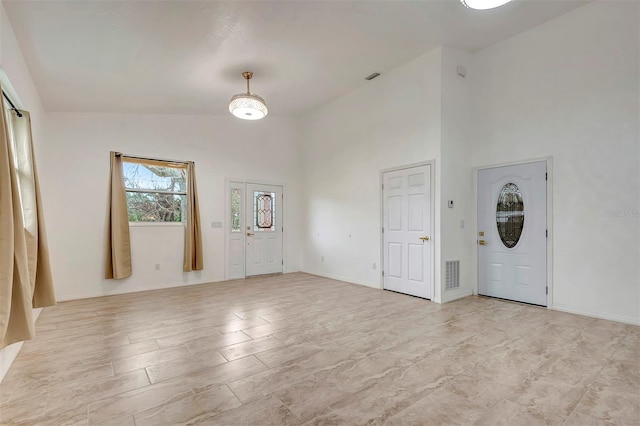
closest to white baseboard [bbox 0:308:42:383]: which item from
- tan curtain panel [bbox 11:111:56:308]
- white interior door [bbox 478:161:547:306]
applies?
tan curtain panel [bbox 11:111:56:308]

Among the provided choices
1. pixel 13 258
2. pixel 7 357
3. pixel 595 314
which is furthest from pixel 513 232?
pixel 7 357

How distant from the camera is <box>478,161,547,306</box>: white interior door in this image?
4375mm

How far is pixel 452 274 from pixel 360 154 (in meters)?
2.72

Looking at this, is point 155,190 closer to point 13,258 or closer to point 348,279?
point 13,258

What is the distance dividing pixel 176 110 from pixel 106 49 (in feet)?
7.97

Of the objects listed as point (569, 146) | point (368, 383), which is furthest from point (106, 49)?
point (569, 146)

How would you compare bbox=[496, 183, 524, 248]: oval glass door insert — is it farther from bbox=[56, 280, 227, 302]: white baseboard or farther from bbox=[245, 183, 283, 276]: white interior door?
bbox=[56, 280, 227, 302]: white baseboard

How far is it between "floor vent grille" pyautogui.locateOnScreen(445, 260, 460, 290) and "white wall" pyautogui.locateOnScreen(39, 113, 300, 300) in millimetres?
3813

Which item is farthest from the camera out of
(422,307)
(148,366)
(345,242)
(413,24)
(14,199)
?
(345,242)

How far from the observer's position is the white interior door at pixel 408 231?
4.84 meters

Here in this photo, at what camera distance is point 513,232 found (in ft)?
15.3

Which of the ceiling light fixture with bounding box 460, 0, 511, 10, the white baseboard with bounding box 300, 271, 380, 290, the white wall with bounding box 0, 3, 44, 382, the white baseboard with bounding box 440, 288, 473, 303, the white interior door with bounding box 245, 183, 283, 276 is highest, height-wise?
the ceiling light fixture with bounding box 460, 0, 511, 10

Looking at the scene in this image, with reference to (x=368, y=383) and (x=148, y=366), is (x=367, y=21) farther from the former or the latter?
(x=148, y=366)

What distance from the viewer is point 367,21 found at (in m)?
3.65
